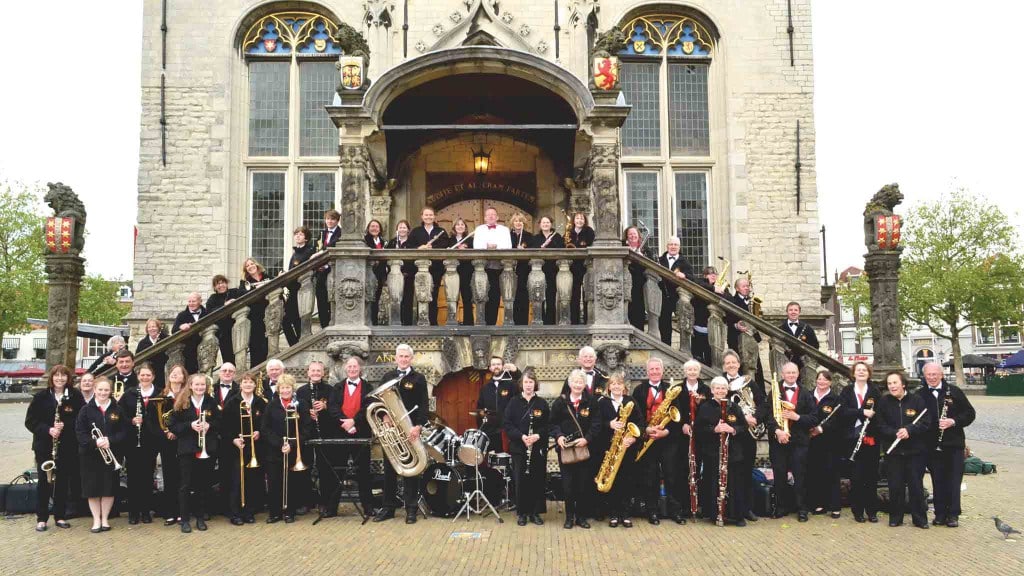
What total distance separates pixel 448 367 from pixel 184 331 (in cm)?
341

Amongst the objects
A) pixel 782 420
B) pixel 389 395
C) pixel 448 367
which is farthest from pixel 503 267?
pixel 782 420

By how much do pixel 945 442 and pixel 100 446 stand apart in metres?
8.87

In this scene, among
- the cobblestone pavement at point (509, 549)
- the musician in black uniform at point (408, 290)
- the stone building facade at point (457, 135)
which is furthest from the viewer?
the stone building facade at point (457, 135)

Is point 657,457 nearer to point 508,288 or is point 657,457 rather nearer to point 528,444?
point 528,444

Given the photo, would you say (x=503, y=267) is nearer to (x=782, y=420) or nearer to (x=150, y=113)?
(x=782, y=420)

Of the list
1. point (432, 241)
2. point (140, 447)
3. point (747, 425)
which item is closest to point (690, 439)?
point (747, 425)

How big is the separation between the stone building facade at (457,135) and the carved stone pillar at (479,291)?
4751 millimetres

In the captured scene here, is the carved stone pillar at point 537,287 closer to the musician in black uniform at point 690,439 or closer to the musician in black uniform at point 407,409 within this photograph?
the musician in black uniform at point 407,409

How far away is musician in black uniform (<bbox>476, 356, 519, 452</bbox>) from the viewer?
29.6ft

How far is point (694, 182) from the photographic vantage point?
16672 millimetres

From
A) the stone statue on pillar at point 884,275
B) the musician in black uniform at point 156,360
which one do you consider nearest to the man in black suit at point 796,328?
the stone statue on pillar at point 884,275

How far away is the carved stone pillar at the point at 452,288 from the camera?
10352 millimetres

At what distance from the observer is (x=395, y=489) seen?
29.3 ft

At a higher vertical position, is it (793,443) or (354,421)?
(354,421)
